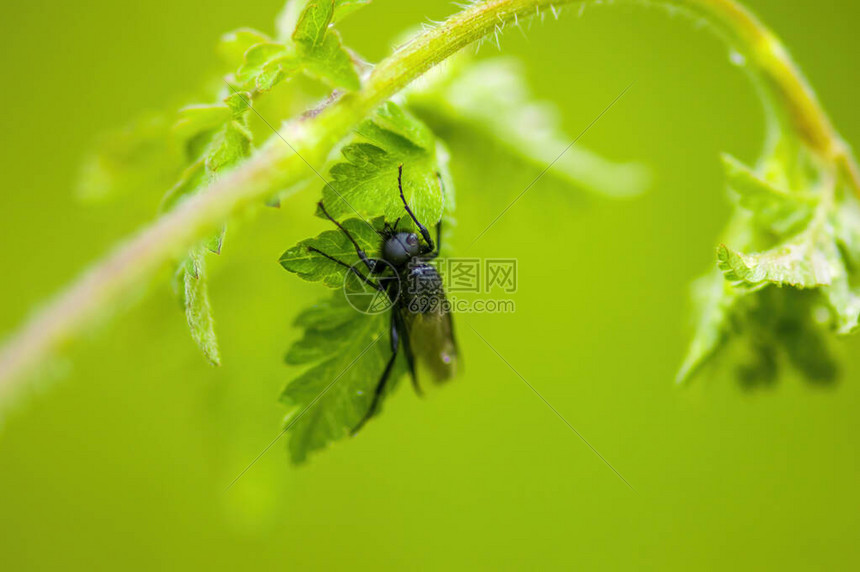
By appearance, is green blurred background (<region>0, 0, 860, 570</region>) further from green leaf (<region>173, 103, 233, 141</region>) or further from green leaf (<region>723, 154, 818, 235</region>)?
green leaf (<region>173, 103, 233, 141</region>)

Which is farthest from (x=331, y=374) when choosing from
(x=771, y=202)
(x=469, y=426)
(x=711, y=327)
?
(x=469, y=426)

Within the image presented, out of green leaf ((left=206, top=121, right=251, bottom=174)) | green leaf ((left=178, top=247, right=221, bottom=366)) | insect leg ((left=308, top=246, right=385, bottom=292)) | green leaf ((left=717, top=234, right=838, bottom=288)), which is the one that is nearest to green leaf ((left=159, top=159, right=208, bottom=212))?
green leaf ((left=206, top=121, right=251, bottom=174))

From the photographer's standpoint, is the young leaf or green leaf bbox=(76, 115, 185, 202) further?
green leaf bbox=(76, 115, 185, 202)

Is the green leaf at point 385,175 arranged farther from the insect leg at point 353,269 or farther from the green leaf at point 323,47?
the green leaf at point 323,47

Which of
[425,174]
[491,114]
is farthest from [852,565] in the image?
[425,174]

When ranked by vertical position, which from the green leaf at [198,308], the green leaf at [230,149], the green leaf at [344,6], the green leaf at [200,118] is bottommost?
the green leaf at [198,308]

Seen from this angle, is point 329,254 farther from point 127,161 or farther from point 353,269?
point 127,161

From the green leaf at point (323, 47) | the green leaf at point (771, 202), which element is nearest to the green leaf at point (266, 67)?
the green leaf at point (323, 47)
